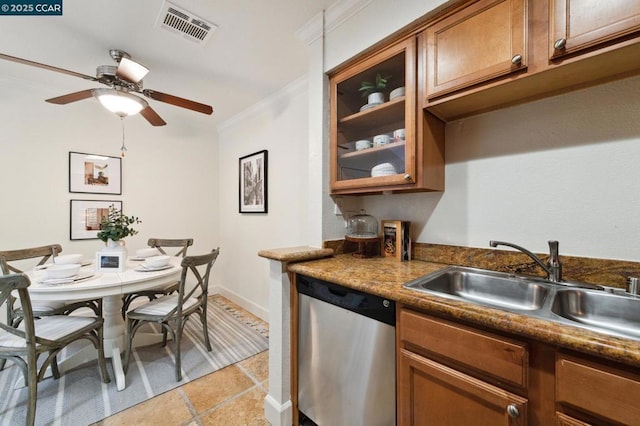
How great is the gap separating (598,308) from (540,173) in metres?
0.62

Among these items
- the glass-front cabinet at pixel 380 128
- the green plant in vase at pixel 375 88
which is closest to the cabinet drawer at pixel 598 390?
the glass-front cabinet at pixel 380 128

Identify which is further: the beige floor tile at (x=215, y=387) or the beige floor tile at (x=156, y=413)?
the beige floor tile at (x=215, y=387)

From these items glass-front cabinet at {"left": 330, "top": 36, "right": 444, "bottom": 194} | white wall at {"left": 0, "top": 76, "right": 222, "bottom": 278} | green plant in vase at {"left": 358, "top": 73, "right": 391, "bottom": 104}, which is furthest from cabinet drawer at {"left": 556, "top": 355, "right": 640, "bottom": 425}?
white wall at {"left": 0, "top": 76, "right": 222, "bottom": 278}

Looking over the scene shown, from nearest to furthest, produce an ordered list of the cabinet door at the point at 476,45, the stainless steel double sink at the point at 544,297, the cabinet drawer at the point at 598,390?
the cabinet drawer at the point at 598,390 < the stainless steel double sink at the point at 544,297 < the cabinet door at the point at 476,45

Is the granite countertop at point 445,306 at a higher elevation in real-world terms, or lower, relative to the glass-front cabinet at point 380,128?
lower

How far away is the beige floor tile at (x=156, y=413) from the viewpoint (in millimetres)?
1491

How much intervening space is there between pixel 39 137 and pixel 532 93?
4.07 metres

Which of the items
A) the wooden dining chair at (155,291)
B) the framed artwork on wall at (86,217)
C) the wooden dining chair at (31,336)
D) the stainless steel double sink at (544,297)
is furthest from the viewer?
the framed artwork on wall at (86,217)

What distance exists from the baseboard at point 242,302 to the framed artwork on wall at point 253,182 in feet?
3.73

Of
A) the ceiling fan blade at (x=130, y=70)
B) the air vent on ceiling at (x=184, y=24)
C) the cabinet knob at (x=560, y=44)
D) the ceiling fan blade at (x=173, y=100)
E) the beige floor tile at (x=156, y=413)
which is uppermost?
the air vent on ceiling at (x=184, y=24)

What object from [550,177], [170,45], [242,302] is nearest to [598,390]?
[550,177]

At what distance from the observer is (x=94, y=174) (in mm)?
2865

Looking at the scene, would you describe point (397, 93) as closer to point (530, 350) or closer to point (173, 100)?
point (530, 350)

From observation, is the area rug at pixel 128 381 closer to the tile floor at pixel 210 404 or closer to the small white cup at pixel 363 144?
A: the tile floor at pixel 210 404
